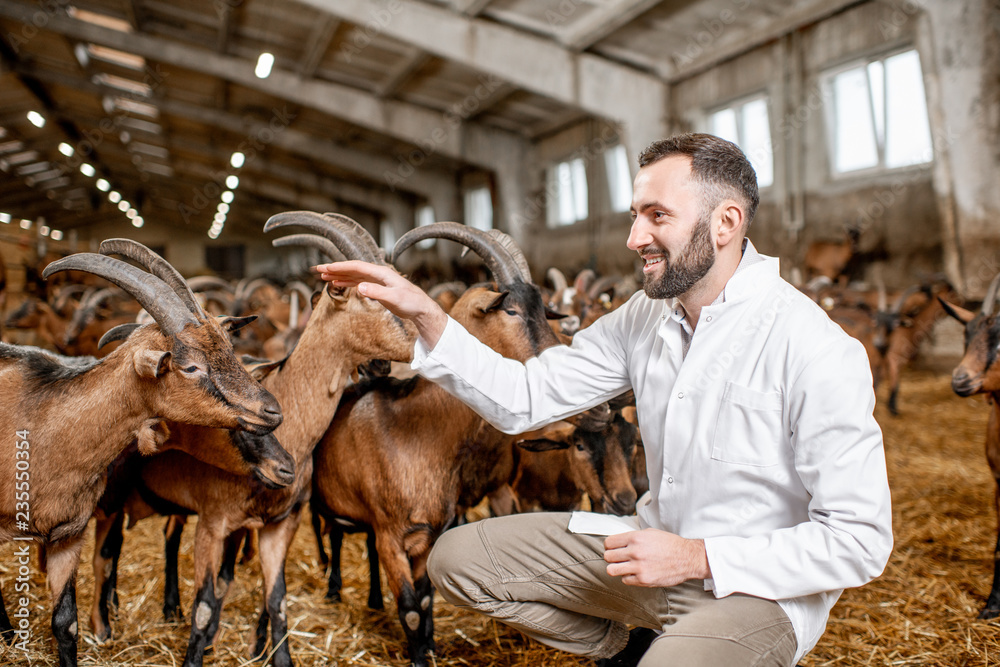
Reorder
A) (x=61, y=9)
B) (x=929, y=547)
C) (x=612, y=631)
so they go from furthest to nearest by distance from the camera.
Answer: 1. (x=61, y=9)
2. (x=929, y=547)
3. (x=612, y=631)

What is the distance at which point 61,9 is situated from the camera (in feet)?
49.1

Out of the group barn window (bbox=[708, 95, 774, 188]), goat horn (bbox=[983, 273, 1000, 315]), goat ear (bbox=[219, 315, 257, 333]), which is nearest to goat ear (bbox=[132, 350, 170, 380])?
goat ear (bbox=[219, 315, 257, 333])

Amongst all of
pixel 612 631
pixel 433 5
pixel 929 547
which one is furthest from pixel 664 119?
pixel 612 631

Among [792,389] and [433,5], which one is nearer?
[792,389]

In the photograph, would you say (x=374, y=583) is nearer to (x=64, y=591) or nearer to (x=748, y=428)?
(x=64, y=591)

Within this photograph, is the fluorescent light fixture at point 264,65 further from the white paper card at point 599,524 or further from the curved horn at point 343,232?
the white paper card at point 599,524

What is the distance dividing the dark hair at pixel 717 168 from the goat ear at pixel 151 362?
1.77 metres

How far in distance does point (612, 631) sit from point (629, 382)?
0.92 meters

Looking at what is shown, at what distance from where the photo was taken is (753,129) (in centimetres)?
1229

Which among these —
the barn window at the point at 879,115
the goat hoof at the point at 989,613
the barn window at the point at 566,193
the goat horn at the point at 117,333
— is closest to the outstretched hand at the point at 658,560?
the goat horn at the point at 117,333

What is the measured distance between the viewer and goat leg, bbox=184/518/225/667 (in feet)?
9.61

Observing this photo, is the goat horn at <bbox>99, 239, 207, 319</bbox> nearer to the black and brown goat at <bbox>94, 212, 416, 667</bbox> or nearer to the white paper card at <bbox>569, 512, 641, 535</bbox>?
the black and brown goat at <bbox>94, 212, 416, 667</bbox>

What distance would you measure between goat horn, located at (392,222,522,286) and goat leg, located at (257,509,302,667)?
1.31 m

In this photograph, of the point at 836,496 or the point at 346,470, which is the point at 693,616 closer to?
the point at 836,496
